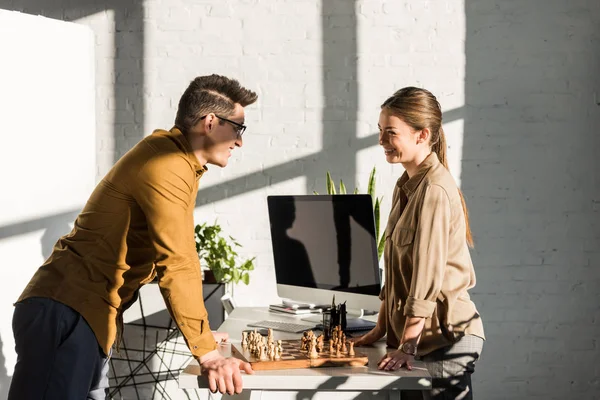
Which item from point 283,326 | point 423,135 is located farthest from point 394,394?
point 283,326

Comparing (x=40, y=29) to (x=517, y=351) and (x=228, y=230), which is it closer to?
(x=228, y=230)

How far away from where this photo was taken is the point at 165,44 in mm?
4418

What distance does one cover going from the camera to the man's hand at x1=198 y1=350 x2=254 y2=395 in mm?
2021

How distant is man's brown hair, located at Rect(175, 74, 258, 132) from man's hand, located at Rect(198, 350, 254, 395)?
699 mm

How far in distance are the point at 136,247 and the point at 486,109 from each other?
8.97 feet

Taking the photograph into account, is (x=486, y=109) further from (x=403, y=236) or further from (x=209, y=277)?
(x=403, y=236)

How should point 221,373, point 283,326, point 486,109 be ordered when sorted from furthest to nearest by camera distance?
1. point 486,109
2. point 283,326
3. point 221,373

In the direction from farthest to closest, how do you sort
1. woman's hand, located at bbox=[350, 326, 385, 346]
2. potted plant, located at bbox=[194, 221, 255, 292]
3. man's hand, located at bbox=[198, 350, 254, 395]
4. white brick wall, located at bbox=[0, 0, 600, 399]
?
white brick wall, located at bbox=[0, 0, 600, 399] → potted plant, located at bbox=[194, 221, 255, 292] → woman's hand, located at bbox=[350, 326, 385, 346] → man's hand, located at bbox=[198, 350, 254, 395]

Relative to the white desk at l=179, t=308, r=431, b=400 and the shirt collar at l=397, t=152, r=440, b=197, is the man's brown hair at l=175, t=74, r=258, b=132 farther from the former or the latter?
the white desk at l=179, t=308, r=431, b=400

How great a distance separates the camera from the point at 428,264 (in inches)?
85.6

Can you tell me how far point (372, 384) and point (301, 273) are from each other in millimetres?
1180

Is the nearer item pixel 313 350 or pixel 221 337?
pixel 313 350

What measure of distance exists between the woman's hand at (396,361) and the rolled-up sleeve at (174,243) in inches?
19.6

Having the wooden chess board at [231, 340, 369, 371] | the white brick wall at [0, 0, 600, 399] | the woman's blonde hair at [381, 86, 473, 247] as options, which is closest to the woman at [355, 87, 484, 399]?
the woman's blonde hair at [381, 86, 473, 247]
